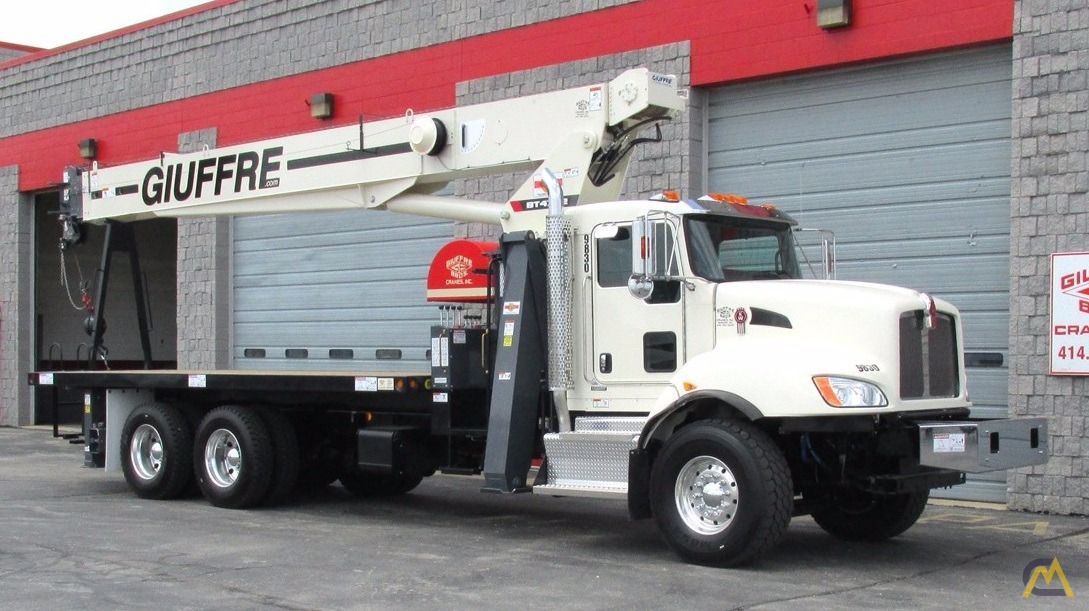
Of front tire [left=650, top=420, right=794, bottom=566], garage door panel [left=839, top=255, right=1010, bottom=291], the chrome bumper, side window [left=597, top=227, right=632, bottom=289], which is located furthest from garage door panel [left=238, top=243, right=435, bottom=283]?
the chrome bumper

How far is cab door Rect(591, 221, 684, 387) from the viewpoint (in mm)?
9695

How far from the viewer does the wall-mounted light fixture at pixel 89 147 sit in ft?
74.2

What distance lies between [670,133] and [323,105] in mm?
6169

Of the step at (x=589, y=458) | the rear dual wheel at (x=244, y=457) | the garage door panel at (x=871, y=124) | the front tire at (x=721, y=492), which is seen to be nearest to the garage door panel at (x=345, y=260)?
the garage door panel at (x=871, y=124)

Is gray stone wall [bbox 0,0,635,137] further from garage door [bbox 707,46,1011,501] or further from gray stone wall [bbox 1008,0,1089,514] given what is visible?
gray stone wall [bbox 1008,0,1089,514]

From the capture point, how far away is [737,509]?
28.7 feet

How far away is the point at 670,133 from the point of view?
15055 mm

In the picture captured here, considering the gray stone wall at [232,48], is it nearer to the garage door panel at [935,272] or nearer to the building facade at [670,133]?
the building facade at [670,133]

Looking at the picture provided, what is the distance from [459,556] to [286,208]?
4675 millimetres

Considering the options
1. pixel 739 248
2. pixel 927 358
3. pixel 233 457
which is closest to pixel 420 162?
pixel 739 248

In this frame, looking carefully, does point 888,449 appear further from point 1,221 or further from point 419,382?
point 1,221

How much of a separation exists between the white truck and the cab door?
0.7 inches

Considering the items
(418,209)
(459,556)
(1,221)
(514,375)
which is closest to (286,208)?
(418,209)

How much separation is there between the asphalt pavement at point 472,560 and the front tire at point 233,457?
0.25 m
